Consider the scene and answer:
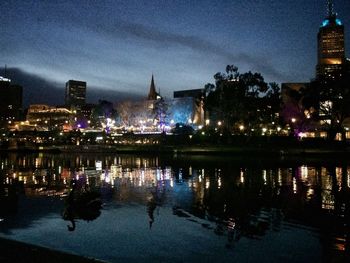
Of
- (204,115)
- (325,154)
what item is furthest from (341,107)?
(204,115)

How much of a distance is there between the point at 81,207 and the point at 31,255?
9.18 meters

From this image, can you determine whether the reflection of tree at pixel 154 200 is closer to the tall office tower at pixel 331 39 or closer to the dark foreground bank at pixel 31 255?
the dark foreground bank at pixel 31 255

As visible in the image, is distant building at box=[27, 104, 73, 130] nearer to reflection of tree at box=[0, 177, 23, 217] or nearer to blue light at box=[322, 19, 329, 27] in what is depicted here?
blue light at box=[322, 19, 329, 27]

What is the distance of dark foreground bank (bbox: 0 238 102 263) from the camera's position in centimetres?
739

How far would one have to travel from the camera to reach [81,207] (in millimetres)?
16719

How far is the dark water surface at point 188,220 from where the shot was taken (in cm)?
1170

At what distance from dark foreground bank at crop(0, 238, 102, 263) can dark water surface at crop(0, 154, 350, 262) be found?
3.48 meters

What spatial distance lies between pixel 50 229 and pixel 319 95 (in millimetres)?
54597

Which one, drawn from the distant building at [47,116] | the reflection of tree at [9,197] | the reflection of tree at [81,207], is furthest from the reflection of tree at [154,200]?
the distant building at [47,116]

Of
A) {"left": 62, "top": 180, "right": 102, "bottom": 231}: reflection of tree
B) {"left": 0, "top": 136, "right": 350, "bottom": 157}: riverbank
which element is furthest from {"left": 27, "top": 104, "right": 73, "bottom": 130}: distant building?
{"left": 62, "top": 180, "right": 102, "bottom": 231}: reflection of tree

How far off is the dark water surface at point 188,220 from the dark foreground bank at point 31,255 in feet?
11.4

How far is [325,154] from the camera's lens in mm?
52219

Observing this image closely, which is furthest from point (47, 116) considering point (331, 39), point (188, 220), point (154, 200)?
point (188, 220)

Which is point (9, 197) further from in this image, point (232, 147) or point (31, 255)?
point (232, 147)
